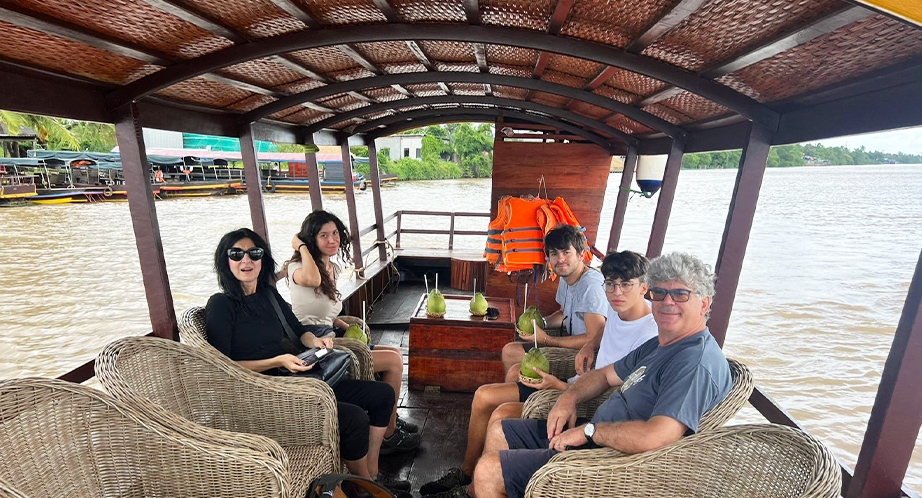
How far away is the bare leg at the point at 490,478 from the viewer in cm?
169

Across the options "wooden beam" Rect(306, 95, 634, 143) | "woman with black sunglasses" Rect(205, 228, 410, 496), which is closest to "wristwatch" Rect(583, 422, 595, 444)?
"woman with black sunglasses" Rect(205, 228, 410, 496)

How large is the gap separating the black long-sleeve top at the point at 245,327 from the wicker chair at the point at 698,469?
1301 mm

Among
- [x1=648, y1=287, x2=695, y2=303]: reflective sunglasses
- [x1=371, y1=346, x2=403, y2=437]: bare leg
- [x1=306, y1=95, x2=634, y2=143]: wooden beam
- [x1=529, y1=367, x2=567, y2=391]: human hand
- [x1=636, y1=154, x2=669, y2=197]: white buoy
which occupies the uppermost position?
[x1=306, y1=95, x2=634, y2=143]: wooden beam

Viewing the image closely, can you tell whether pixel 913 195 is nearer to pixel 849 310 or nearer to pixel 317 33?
pixel 849 310

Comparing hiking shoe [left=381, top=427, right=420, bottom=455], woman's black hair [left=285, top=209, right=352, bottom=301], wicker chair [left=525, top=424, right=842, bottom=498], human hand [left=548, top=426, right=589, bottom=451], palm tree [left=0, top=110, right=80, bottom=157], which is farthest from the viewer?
palm tree [left=0, top=110, right=80, bottom=157]

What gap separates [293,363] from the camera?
2051 millimetres

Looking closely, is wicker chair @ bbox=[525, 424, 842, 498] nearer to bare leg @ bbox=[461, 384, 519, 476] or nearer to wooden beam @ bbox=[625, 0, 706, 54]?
bare leg @ bbox=[461, 384, 519, 476]

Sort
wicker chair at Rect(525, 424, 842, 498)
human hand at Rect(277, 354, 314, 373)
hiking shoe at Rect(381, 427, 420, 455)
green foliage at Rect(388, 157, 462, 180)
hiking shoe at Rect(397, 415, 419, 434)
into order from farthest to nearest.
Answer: green foliage at Rect(388, 157, 462, 180)
hiking shoe at Rect(397, 415, 419, 434)
hiking shoe at Rect(381, 427, 420, 455)
human hand at Rect(277, 354, 314, 373)
wicker chair at Rect(525, 424, 842, 498)

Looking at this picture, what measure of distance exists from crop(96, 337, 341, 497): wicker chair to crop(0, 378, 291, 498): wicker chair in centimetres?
30

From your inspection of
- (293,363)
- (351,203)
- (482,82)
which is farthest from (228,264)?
(351,203)

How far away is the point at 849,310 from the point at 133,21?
14.3 metres

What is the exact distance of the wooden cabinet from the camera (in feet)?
10.4

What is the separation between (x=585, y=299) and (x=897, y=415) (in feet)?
4.00

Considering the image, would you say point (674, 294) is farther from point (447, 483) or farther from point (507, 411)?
point (447, 483)
